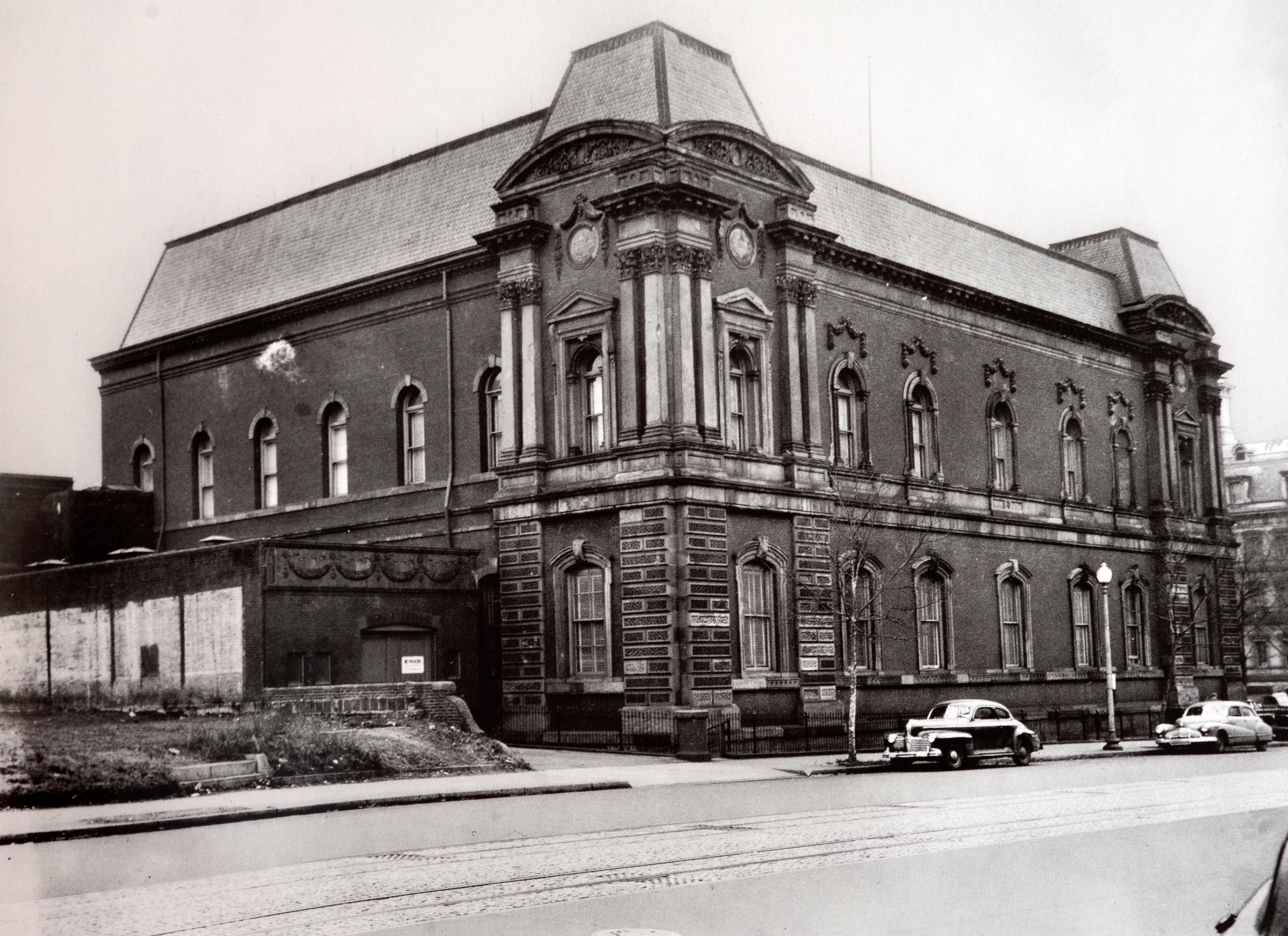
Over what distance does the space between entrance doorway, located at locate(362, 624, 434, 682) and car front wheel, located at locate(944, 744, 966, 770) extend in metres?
12.7

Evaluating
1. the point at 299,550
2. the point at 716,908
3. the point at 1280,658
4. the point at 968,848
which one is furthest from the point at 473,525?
the point at 1280,658

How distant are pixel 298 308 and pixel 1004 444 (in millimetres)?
23216

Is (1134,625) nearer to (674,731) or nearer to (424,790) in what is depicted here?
(674,731)

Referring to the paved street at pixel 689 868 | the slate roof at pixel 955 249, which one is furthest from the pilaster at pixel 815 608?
the paved street at pixel 689 868

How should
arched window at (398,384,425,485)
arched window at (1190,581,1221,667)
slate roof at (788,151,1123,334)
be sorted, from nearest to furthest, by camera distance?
arched window at (398,384,425,485), slate roof at (788,151,1123,334), arched window at (1190,581,1221,667)

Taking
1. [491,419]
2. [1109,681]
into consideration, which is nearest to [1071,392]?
[1109,681]

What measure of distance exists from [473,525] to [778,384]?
8.97 metres

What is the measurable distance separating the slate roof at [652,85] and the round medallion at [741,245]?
2.58 metres

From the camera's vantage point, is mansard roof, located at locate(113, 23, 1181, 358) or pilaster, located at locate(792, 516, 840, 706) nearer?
pilaster, located at locate(792, 516, 840, 706)

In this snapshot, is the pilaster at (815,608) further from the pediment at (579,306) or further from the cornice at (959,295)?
the cornice at (959,295)

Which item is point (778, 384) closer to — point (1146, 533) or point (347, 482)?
point (347, 482)

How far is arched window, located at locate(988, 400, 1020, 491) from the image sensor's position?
155ft

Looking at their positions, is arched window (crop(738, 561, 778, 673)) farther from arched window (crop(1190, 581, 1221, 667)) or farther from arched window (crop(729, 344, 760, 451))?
arched window (crop(1190, 581, 1221, 667))

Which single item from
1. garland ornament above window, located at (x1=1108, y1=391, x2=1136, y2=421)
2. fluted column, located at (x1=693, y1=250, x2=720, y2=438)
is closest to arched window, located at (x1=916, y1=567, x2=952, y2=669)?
fluted column, located at (x1=693, y1=250, x2=720, y2=438)
